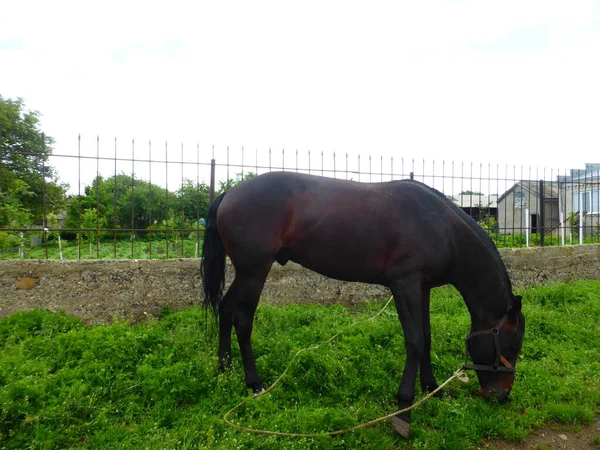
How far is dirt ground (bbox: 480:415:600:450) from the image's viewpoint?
2.54m

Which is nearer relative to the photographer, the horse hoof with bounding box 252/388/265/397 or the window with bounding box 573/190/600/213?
the horse hoof with bounding box 252/388/265/397

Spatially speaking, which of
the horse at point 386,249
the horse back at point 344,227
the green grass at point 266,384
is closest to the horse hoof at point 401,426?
the green grass at point 266,384

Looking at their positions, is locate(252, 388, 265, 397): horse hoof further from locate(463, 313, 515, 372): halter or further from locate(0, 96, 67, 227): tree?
locate(0, 96, 67, 227): tree

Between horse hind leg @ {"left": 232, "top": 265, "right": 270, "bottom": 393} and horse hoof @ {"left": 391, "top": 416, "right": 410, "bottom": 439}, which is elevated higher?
horse hind leg @ {"left": 232, "top": 265, "right": 270, "bottom": 393}

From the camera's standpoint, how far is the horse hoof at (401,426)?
2.52 m

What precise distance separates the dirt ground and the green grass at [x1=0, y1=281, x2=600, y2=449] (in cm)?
6

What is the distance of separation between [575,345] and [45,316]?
6.56m

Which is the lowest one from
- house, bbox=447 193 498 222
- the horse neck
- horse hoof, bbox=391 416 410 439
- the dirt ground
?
the dirt ground

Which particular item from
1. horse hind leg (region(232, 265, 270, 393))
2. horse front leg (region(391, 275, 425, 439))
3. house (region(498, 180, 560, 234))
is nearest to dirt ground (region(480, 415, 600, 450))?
horse front leg (region(391, 275, 425, 439))

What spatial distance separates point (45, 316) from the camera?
13.8 ft

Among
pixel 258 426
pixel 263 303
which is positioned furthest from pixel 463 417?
pixel 263 303

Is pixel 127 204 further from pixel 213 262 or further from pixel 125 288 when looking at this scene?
pixel 213 262

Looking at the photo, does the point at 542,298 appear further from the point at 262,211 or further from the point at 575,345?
the point at 262,211

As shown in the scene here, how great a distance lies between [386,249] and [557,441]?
1.94 metres
